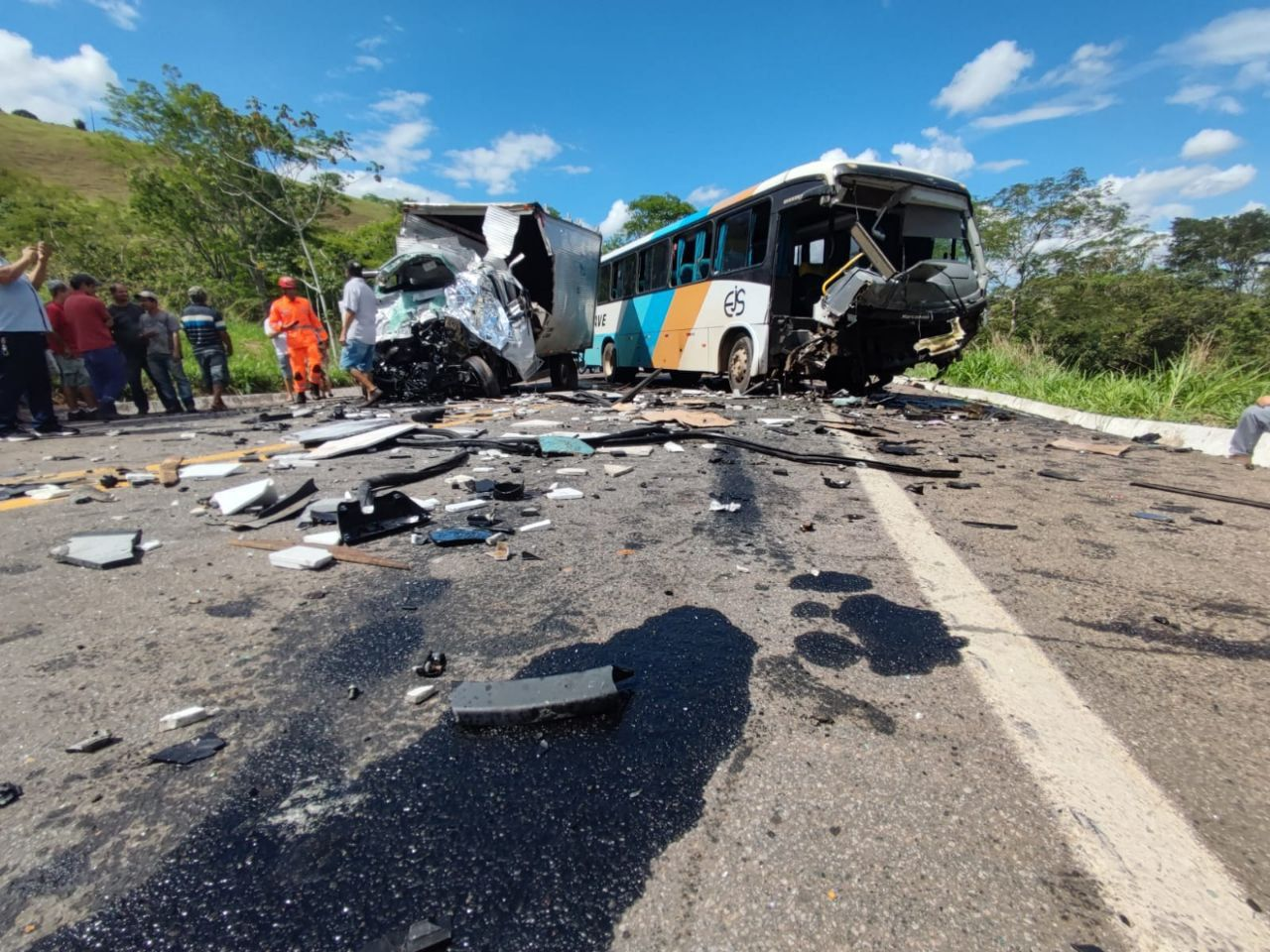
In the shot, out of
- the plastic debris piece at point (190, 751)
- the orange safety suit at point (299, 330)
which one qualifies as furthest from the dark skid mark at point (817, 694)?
the orange safety suit at point (299, 330)

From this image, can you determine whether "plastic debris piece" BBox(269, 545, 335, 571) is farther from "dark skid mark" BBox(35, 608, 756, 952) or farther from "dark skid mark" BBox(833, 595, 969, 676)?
"dark skid mark" BBox(833, 595, 969, 676)

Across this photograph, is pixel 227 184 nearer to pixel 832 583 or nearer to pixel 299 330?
pixel 299 330

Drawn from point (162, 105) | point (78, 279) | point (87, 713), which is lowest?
point (87, 713)

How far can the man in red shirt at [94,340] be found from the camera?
22.4 feet

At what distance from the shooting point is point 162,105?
18766 millimetres

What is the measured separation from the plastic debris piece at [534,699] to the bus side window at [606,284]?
13.4 metres

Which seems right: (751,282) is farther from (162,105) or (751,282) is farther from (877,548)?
(162,105)

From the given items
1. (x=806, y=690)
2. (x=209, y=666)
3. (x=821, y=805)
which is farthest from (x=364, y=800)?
(x=806, y=690)

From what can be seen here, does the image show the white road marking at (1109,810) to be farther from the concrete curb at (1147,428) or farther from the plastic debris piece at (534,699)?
the concrete curb at (1147,428)

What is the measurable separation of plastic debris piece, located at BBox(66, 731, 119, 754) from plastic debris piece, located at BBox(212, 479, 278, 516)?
1.92 meters

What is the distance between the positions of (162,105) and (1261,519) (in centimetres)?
2745

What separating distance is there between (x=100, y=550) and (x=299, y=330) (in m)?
6.94

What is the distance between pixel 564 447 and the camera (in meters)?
4.57

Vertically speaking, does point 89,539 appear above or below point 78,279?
below
